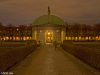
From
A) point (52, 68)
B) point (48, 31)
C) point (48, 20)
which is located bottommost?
point (52, 68)

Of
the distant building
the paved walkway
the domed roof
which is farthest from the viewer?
the domed roof

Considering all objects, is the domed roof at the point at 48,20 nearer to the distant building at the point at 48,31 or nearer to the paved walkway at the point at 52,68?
the distant building at the point at 48,31

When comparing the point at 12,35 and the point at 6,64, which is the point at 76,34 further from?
the point at 6,64

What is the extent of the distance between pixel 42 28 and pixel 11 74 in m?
73.6

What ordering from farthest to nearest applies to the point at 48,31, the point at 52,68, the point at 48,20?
the point at 48,20 → the point at 48,31 → the point at 52,68

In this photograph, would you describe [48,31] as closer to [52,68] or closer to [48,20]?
[48,20]

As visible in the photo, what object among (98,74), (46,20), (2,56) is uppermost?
(46,20)

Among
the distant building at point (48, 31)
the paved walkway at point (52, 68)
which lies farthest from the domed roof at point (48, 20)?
the paved walkway at point (52, 68)

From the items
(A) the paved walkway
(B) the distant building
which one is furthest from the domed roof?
(A) the paved walkway

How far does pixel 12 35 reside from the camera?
100812mm

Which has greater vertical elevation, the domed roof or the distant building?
the domed roof

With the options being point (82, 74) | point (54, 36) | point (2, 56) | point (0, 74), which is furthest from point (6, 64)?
point (54, 36)

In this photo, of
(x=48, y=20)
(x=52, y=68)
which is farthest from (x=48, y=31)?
(x=52, y=68)

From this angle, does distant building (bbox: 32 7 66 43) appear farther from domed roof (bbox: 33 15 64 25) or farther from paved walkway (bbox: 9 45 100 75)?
paved walkway (bbox: 9 45 100 75)
